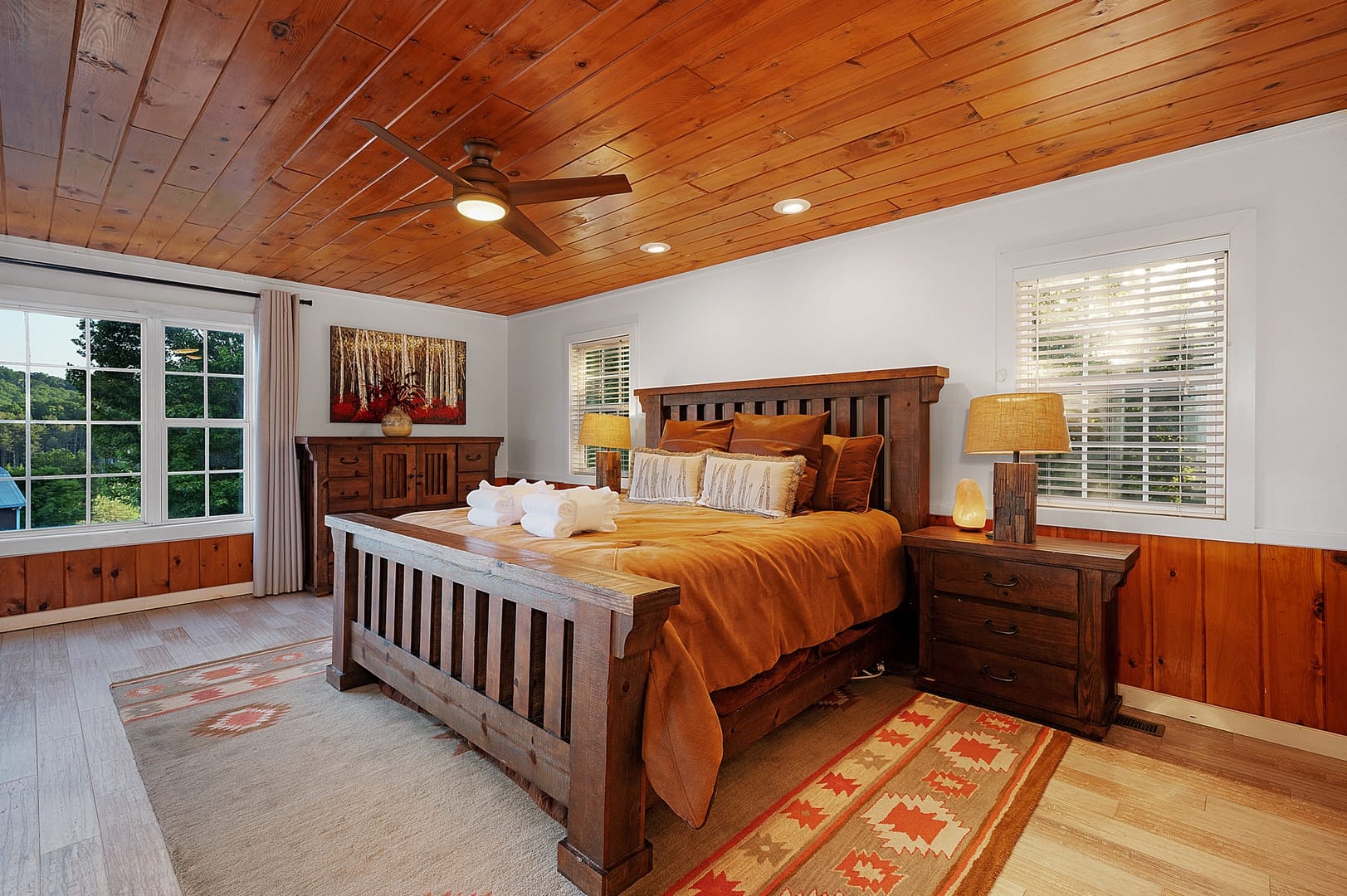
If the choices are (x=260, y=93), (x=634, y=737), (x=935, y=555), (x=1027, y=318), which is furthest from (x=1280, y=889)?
(x=260, y=93)

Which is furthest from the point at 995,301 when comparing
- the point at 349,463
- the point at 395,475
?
the point at 349,463

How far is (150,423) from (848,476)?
4.66m

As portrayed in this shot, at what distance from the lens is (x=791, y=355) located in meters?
4.05

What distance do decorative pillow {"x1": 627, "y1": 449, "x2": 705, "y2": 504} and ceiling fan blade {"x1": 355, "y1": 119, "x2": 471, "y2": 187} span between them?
6.05 ft

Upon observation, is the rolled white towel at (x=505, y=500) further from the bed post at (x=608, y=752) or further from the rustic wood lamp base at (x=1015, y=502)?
the rustic wood lamp base at (x=1015, y=502)

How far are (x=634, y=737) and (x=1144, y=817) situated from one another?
1659 mm

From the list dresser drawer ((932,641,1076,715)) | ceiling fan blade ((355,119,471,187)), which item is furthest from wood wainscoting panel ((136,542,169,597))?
dresser drawer ((932,641,1076,715))

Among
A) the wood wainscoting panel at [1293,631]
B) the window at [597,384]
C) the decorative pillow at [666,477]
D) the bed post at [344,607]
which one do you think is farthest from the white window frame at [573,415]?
the wood wainscoting panel at [1293,631]

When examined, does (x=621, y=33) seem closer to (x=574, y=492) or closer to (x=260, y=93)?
(x=260, y=93)

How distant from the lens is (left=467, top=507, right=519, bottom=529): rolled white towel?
8.66 ft

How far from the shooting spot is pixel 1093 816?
199 cm

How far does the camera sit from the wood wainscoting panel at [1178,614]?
2662 millimetres

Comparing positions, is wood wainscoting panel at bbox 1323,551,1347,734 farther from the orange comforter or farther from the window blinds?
the orange comforter

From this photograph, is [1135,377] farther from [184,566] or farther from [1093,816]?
[184,566]
